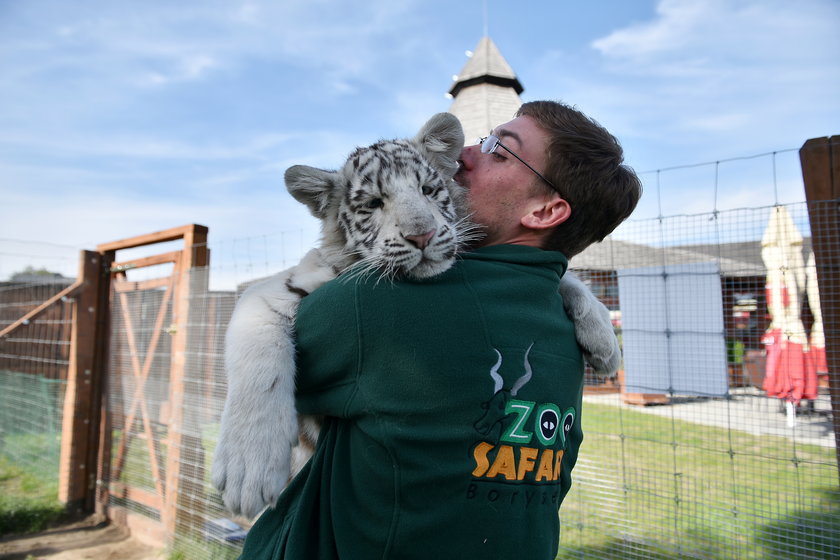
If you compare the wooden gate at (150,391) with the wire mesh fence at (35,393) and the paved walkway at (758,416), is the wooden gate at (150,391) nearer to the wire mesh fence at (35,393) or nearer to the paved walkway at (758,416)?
the wire mesh fence at (35,393)

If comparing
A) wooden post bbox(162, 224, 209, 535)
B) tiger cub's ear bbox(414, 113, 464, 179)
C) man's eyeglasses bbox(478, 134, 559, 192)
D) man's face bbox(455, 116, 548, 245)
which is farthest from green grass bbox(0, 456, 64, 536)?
man's eyeglasses bbox(478, 134, 559, 192)

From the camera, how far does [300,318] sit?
1.73m

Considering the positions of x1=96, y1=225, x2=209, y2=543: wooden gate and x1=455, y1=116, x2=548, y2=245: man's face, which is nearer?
x1=455, y1=116, x2=548, y2=245: man's face

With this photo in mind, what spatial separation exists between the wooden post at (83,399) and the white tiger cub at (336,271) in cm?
619

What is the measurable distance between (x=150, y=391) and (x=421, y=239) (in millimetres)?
5921

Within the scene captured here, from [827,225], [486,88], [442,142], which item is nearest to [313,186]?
[442,142]

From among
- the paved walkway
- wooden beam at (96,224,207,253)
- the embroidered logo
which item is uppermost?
wooden beam at (96,224,207,253)

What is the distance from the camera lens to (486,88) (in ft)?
88.5

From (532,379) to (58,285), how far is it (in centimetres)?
1011

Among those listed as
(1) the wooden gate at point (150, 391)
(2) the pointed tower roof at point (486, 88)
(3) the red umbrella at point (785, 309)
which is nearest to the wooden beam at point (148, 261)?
(1) the wooden gate at point (150, 391)

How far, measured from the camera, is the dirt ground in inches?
239

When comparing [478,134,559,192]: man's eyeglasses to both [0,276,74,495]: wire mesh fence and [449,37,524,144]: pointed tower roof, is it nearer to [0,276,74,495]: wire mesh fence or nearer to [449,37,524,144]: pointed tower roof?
[0,276,74,495]: wire mesh fence

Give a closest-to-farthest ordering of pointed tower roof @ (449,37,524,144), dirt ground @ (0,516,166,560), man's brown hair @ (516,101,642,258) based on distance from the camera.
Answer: man's brown hair @ (516,101,642,258), dirt ground @ (0,516,166,560), pointed tower roof @ (449,37,524,144)

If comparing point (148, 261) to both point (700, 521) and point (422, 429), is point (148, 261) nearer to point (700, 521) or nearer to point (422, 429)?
point (422, 429)
